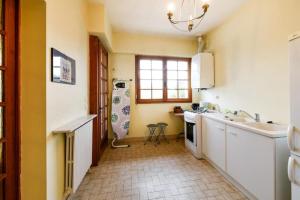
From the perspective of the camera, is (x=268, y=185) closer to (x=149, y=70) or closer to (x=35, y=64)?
(x=35, y=64)

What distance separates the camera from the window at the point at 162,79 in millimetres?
4137

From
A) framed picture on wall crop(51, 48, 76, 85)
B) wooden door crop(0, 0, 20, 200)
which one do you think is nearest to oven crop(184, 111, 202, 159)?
framed picture on wall crop(51, 48, 76, 85)

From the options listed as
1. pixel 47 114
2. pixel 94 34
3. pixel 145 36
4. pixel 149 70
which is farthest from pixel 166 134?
pixel 47 114

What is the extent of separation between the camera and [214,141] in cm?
255

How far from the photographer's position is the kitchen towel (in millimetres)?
3709

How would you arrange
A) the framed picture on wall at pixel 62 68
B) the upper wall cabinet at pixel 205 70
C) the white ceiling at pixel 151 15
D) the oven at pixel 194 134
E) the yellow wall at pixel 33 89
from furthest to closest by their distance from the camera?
the upper wall cabinet at pixel 205 70 → the oven at pixel 194 134 → the white ceiling at pixel 151 15 → the framed picture on wall at pixel 62 68 → the yellow wall at pixel 33 89

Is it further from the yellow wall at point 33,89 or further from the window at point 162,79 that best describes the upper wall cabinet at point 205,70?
the yellow wall at point 33,89

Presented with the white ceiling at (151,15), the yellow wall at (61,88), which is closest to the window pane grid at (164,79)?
the white ceiling at (151,15)

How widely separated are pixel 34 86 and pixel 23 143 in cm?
51

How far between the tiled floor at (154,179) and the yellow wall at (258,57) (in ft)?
4.24

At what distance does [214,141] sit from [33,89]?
8.45 feet

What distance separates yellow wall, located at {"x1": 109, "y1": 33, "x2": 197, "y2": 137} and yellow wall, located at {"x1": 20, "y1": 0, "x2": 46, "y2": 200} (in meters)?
2.61

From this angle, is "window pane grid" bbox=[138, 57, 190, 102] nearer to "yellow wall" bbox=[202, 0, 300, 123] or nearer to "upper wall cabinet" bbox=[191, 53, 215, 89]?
Answer: "upper wall cabinet" bbox=[191, 53, 215, 89]

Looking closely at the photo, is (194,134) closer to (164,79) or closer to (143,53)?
(164,79)
